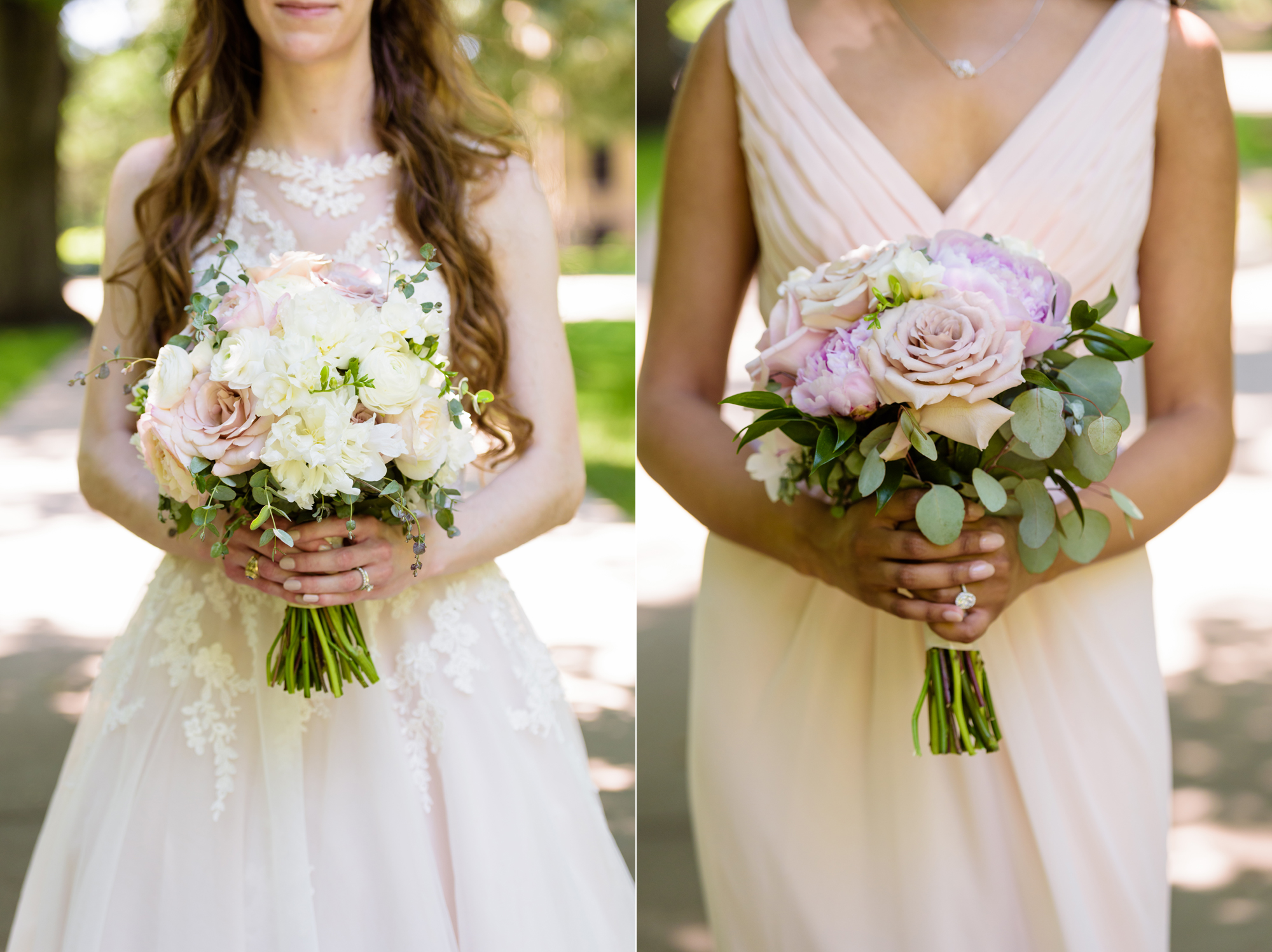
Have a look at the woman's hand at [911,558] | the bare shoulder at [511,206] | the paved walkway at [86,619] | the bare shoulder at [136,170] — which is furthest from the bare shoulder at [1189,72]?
the paved walkway at [86,619]

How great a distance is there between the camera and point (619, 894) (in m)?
2.50

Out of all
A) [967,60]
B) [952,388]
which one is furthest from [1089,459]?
[967,60]

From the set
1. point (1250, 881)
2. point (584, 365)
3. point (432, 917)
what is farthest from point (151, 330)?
point (584, 365)

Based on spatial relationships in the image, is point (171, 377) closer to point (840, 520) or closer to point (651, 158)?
point (840, 520)

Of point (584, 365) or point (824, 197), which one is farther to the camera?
point (584, 365)

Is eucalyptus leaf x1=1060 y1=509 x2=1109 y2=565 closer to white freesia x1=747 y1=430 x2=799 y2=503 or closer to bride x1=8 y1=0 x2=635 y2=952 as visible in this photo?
white freesia x1=747 y1=430 x2=799 y2=503

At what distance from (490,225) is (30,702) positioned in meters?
4.62

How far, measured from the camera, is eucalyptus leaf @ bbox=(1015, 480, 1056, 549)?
191 cm

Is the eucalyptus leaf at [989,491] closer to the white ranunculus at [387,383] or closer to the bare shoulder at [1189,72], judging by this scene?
the white ranunculus at [387,383]

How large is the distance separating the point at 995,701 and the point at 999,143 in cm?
106

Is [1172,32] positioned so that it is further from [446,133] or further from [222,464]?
[222,464]

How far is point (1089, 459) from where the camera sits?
1846mm

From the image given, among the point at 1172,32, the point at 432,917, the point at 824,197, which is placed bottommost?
the point at 432,917

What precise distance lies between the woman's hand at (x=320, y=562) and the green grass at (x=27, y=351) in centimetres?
1153
